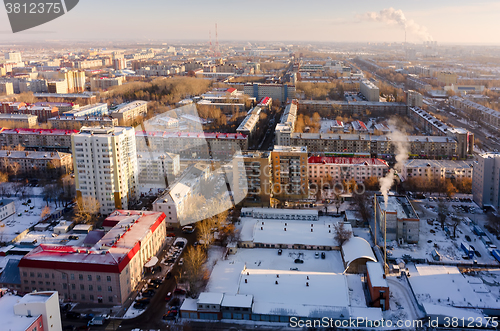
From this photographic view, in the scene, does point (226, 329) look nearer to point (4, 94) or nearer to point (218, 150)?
point (218, 150)

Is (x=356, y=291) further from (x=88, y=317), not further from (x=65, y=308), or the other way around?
(x=65, y=308)

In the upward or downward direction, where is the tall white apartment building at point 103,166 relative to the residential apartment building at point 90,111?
downward

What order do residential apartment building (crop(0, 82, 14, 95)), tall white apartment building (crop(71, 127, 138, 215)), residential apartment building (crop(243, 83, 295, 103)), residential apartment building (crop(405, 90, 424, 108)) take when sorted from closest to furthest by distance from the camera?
tall white apartment building (crop(71, 127, 138, 215)) → residential apartment building (crop(405, 90, 424, 108)) → residential apartment building (crop(243, 83, 295, 103)) → residential apartment building (crop(0, 82, 14, 95))

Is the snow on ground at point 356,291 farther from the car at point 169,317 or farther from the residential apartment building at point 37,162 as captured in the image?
the residential apartment building at point 37,162

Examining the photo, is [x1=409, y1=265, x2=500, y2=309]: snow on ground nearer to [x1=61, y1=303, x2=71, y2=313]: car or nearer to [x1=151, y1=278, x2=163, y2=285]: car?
[x1=151, y1=278, x2=163, y2=285]: car

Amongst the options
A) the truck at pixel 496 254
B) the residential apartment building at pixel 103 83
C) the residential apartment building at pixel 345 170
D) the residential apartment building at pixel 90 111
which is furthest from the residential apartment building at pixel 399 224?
the residential apartment building at pixel 103 83

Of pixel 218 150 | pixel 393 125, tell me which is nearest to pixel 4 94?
pixel 218 150

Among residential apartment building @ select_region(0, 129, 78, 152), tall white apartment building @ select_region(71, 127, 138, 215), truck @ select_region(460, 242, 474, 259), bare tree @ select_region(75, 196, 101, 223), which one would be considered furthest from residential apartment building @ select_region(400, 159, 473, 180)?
residential apartment building @ select_region(0, 129, 78, 152)
